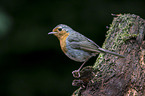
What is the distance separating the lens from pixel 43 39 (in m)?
5.73

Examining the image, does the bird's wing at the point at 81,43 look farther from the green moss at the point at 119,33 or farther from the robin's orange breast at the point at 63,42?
the green moss at the point at 119,33

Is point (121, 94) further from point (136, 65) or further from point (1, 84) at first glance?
point (1, 84)

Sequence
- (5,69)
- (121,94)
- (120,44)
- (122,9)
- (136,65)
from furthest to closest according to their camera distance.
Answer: (122,9)
(5,69)
(120,44)
(136,65)
(121,94)

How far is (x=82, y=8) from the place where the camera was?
6109 mm

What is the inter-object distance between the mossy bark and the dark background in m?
1.18

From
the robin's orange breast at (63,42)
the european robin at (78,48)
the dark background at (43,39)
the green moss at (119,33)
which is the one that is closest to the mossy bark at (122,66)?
the green moss at (119,33)

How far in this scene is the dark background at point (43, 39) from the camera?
18.5 ft

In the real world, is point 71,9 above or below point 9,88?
above

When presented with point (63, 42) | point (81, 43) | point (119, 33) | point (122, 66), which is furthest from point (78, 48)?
point (119, 33)

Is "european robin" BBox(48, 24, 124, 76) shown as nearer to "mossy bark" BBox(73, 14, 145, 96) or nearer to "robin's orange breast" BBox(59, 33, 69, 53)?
"robin's orange breast" BBox(59, 33, 69, 53)

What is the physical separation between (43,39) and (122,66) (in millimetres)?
2332

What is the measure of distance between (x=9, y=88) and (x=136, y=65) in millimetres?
3146

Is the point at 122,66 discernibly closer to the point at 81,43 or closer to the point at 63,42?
the point at 81,43

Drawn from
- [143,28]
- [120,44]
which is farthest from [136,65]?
[143,28]
